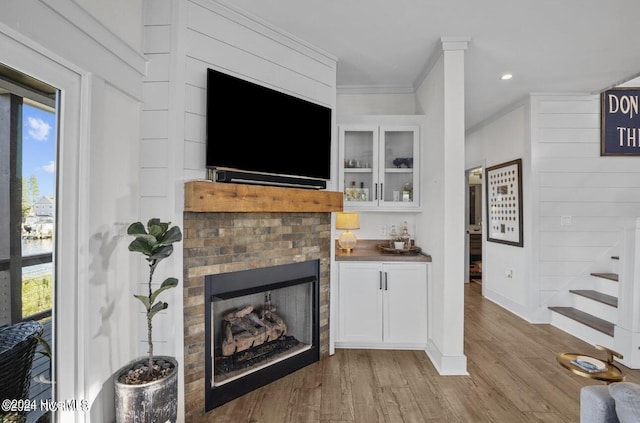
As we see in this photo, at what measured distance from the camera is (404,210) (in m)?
3.49

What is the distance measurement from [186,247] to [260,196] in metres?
0.59

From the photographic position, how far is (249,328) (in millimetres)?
2598

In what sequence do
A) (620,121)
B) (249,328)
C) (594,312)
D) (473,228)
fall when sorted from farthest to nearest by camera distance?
(473,228)
(620,121)
(594,312)
(249,328)

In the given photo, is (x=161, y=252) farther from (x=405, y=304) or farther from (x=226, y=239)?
(x=405, y=304)

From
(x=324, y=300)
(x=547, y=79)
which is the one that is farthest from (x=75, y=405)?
(x=547, y=79)

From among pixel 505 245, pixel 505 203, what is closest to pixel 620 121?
pixel 505 203

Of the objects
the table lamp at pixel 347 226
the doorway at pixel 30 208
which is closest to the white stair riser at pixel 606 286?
the table lamp at pixel 347 226

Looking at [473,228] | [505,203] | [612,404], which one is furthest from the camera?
[473,228]

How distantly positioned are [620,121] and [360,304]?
3867 mm

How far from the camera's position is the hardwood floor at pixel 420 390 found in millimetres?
2176

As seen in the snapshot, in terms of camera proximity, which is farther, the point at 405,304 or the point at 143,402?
the point at 405,304

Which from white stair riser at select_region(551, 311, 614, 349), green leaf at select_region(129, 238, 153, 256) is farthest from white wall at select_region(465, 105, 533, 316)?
green leaf at select_region(129, 238, 153, 256)

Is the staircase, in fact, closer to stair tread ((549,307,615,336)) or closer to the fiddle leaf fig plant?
stair tread ((549,307,615,336))

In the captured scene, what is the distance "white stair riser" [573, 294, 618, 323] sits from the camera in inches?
135
